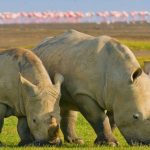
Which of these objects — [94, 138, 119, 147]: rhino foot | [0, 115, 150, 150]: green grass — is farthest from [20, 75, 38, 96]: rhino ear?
[94, 138, 119, 147]: rhino foot

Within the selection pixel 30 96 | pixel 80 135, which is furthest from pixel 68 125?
pixel 30 96

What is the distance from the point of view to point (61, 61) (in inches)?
633

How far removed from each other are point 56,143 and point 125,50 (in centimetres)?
227

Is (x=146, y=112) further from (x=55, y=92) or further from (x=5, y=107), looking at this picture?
(x=5, y=107)

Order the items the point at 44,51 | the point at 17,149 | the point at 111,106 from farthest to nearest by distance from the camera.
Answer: the point at 44,51, the point at 111,106, the point at 17,149

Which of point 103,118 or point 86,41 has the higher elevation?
point 86,41

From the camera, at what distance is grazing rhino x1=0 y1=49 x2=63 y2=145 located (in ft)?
47.9

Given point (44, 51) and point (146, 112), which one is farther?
point (44, 51)

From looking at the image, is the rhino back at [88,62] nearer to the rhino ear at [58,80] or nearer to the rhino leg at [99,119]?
the rhino leg at [99,119]

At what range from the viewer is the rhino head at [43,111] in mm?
14502

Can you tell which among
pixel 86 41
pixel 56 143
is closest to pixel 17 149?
pixel 56 143

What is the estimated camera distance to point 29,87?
14.9 m

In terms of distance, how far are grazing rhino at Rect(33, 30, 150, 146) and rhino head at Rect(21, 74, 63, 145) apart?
2.32 feet

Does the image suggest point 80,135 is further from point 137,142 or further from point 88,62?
point 137,142
